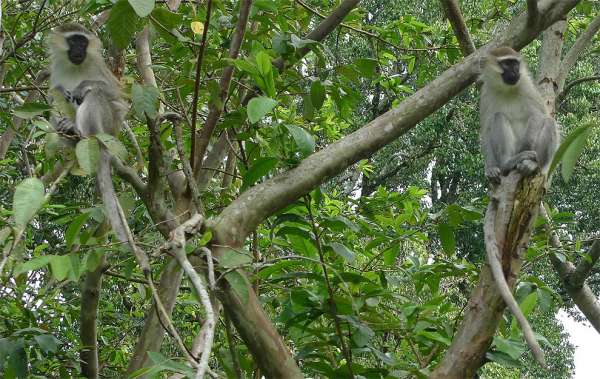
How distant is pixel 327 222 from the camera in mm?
3422

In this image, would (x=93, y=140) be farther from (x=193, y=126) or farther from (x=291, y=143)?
(x=291, y=143)

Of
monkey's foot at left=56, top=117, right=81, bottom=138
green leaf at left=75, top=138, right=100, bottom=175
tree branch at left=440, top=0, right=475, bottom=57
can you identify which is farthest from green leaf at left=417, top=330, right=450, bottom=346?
monkey's foot at left=56, top=117, right=81, bottom=138

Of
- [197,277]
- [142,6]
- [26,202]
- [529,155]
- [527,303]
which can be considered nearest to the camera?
[197,277]

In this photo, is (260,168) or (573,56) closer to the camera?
(260,168)

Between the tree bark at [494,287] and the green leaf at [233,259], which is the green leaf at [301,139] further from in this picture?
the tree bark at [494,287]

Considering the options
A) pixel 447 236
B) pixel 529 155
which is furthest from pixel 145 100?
pixel 529 155

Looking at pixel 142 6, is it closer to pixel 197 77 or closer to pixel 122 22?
pixel 122 22

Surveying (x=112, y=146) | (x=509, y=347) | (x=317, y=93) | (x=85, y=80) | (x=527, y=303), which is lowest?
(x=509, y=347)

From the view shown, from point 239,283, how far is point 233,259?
87 millimetres

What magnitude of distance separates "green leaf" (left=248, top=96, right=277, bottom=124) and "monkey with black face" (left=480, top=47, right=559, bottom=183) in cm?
300

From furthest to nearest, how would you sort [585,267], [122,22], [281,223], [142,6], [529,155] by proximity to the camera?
[529,155] < [585,267] < [281,223] < [122,22] < [142,6]

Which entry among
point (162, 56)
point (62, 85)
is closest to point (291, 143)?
point (162, 56)

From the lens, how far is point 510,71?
5.57 meters

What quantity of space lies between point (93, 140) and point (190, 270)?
863 mm
